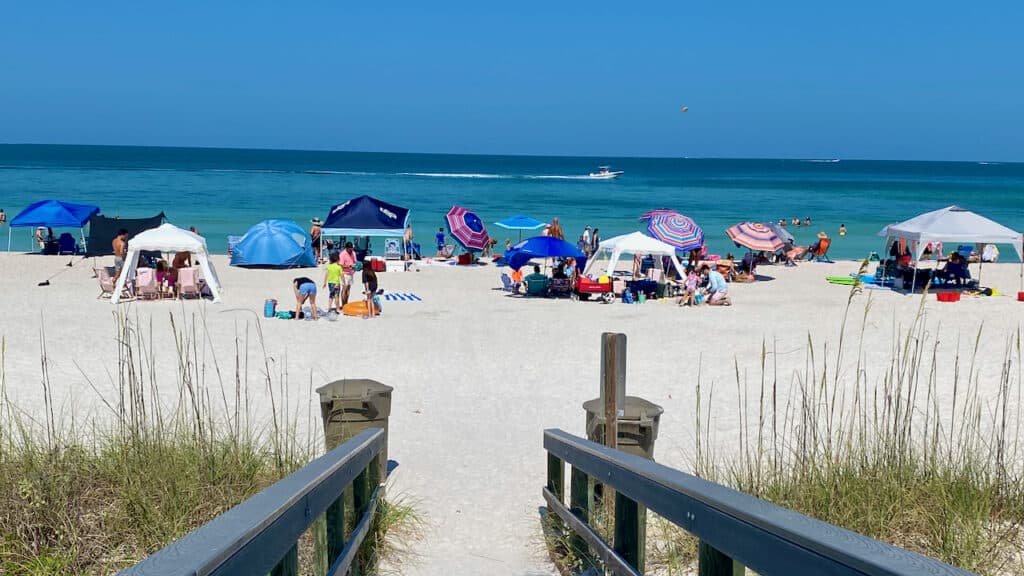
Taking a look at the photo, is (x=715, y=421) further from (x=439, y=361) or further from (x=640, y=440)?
(x=439, y=361)

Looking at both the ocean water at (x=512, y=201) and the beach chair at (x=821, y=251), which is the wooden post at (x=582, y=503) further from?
the ocean water at (x=512, y=201)

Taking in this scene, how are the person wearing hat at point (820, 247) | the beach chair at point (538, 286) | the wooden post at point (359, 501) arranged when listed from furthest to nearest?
the person wearing hat at point (820, 247)
the beach chair at point (538, 286)
the wooden post at point (359, 501)

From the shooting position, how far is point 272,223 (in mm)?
23906

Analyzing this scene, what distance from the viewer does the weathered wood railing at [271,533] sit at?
52.7 inches

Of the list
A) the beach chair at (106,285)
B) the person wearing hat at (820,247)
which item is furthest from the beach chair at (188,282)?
the person wearing hat at (820,247)

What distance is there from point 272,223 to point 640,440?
20038mm

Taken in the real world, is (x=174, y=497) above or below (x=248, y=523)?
below

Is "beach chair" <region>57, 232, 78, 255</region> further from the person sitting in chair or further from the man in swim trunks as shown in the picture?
the person sitting in chair

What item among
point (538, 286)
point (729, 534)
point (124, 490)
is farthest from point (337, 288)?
point (729, 534)

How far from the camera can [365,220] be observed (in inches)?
894

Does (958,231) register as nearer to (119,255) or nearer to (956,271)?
(956,271)

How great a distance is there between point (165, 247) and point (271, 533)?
612 inches

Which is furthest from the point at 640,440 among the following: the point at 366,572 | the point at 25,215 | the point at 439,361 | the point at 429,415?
the point at 25,215

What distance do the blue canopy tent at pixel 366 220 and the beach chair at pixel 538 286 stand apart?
5.40 meters
